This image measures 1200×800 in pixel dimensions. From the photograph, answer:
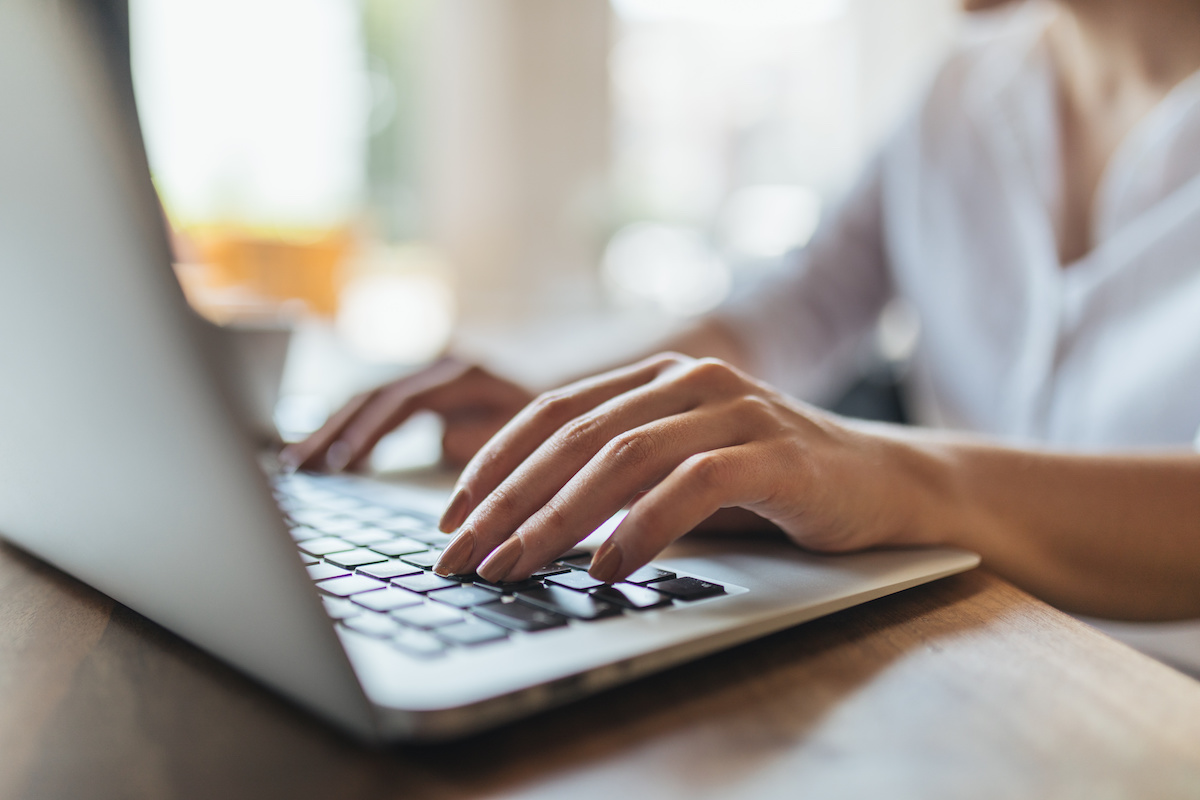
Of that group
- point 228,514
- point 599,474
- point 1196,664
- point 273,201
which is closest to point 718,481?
point 599,474

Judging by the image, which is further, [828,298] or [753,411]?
[828,298]

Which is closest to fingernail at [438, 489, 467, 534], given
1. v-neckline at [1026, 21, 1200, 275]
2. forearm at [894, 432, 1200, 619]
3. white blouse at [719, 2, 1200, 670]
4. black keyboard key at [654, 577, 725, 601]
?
black keyboard key at [654, 577, 725, 601]

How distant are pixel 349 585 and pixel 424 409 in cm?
35

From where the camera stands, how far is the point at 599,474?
30cm

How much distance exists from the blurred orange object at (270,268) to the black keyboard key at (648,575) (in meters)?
1.29

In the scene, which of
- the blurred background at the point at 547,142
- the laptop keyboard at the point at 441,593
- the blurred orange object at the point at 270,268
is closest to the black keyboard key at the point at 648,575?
the laptop keyboard at the point at 441,593

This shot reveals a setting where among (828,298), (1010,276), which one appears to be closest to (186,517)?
(1010,276)

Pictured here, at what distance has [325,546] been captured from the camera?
1.07ft

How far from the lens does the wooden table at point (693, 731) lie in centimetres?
17

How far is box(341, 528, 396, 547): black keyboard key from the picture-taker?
1.10ft

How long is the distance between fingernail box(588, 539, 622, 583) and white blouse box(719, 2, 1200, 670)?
0.34m

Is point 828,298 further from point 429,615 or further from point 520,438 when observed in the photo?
point 429,615

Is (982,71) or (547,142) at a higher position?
(547,142)

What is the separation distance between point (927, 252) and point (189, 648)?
2.99 ft
